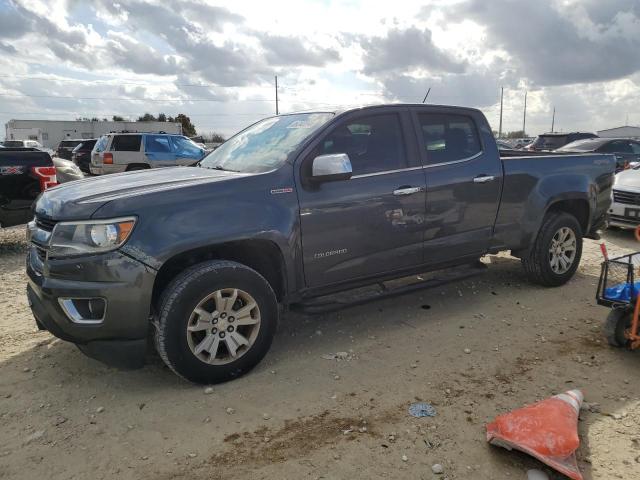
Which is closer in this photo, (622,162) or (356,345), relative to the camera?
(356,345)

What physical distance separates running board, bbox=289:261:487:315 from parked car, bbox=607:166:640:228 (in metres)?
4.70

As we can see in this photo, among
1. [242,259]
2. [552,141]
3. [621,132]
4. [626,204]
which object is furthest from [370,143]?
[621,132]

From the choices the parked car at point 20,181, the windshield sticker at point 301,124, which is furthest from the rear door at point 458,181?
the parked car at point 20,181

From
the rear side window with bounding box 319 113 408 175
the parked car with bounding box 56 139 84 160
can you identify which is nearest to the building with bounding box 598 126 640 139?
the parked car with bounding box 56 139 84 160

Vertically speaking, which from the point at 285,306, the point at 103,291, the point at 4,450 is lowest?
the point at 4,450

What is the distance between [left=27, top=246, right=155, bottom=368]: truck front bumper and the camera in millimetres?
3020

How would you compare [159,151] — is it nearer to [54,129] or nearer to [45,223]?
[45,223]

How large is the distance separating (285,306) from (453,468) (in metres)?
1.71

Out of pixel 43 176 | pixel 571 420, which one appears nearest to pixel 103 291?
pixel 571 420

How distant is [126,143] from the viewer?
49.2 ft

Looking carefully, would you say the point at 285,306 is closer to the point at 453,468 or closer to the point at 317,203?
the point at 317,203

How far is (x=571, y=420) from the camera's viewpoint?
2.78 m

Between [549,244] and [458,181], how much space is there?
1503 millimetres

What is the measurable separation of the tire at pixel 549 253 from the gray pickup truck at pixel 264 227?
0.23ft
